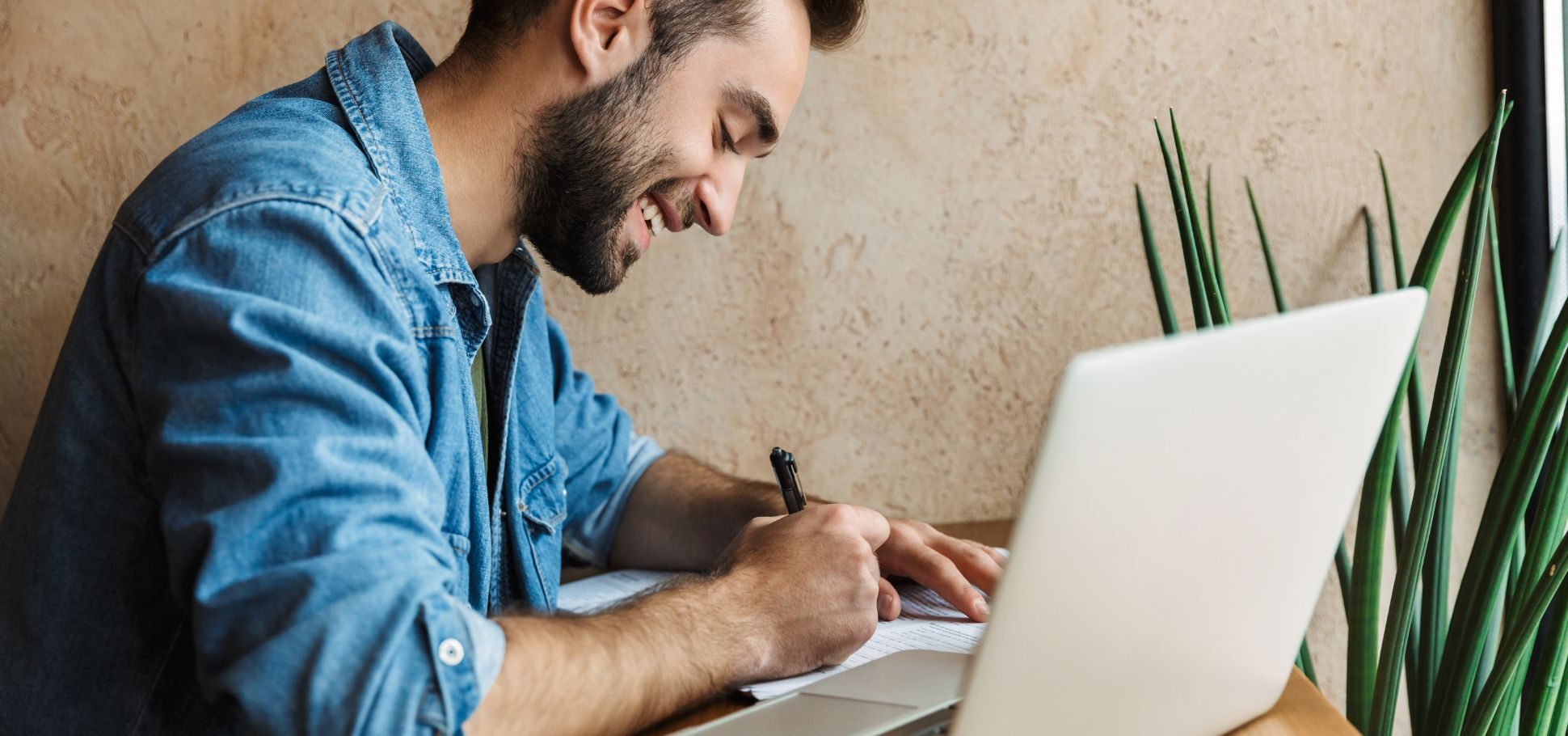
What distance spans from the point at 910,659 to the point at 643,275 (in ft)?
2.48

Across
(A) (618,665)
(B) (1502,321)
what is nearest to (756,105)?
(A) (618,665)

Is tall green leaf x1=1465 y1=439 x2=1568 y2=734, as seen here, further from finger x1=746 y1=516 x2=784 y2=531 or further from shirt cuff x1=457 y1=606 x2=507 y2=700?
shirt cuff x1=457 y1=606 x2=507 y2=700

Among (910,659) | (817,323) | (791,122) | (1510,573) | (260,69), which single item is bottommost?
(1510,573)

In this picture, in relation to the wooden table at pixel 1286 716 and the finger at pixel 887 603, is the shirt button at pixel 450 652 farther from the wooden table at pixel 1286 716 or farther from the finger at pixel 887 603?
the finger at pixel 887 603

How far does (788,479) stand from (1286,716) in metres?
0.47

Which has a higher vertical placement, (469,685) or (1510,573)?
(469,685)

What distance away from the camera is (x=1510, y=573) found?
1.07m

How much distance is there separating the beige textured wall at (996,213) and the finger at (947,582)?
1.69ft

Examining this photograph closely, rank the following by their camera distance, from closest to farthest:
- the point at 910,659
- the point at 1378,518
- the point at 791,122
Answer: the point at 910,659
the point at 1378,518
the point at 791,122

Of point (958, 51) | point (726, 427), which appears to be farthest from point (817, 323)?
point (958, 51)

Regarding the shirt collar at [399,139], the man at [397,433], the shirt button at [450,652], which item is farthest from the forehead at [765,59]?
the shirt button at [450,652]

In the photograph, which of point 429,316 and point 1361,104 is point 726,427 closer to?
point 429,316

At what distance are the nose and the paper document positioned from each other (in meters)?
0.38

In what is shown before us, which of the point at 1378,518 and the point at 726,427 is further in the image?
the point at 726,427
